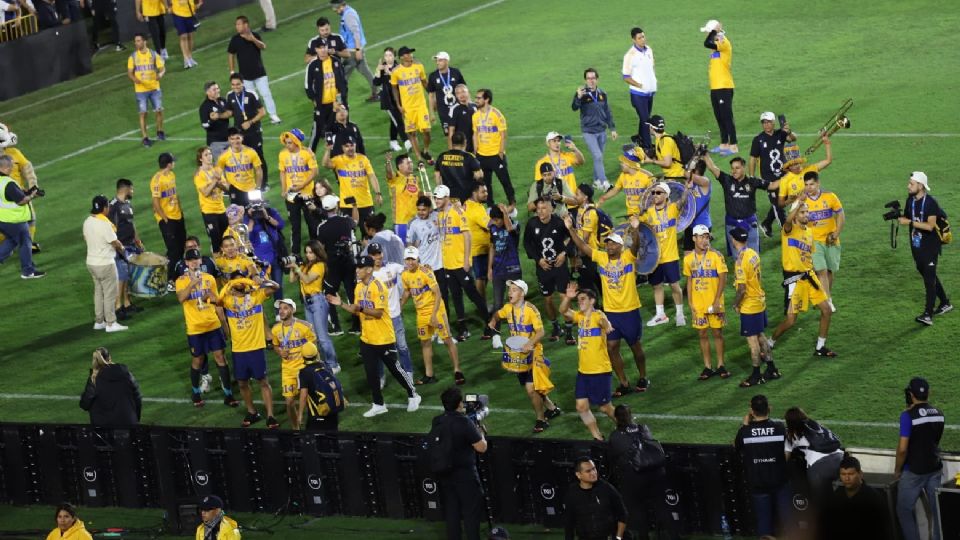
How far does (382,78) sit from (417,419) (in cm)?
1058

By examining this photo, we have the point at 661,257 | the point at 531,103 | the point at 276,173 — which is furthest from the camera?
the point at 531,103

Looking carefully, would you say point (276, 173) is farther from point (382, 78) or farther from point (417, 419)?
point (417, 419)

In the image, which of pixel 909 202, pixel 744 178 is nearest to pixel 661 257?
pixel 744 178

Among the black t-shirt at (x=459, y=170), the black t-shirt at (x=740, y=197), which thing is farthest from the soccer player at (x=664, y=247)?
the black t-shirt at (x=459, y=170)

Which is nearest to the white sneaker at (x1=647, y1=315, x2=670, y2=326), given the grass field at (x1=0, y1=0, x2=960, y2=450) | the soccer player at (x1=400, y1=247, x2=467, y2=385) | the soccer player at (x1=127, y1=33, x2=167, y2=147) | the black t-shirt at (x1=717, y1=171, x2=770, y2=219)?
the grass field at (x1=0, y1=0, x2=960, y2=450)

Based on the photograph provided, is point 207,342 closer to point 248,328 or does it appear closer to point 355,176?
point 248,328

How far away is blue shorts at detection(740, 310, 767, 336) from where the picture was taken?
60.5ft

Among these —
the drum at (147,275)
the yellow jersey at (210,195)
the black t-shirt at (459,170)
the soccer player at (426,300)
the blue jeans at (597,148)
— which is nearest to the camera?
the soccer player at (426,300)

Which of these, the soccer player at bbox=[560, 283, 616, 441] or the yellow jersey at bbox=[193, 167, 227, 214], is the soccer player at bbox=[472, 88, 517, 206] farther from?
the soccer player at bbox=[560, 283, 616, 441]

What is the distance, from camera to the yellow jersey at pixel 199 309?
757 inches

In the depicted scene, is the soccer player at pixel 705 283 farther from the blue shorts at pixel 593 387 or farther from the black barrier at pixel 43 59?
the black barrier at pixel 43 59

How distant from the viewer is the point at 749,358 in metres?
19.4

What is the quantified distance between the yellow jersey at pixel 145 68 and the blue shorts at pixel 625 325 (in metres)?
14.5

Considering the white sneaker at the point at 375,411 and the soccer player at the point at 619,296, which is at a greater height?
the soccer player at the point at 619,296
